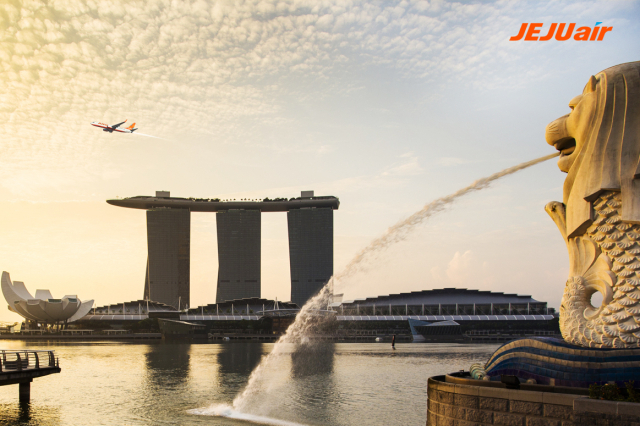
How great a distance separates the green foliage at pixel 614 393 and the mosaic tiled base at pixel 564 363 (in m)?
1.13

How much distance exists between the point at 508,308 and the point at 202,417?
143 meters

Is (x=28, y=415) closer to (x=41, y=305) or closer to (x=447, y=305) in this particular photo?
(x=41, y=305)

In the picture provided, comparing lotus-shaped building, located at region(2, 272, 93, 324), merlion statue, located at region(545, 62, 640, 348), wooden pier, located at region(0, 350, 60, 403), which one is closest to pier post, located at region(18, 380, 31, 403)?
wooden pier, located at region(0, 350, 60, 403)

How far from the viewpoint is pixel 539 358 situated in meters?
15.9

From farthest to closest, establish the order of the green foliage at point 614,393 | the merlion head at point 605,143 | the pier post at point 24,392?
the pier post at point 24,392, the merlion head at point 605,143, the green foliage at point 614,393

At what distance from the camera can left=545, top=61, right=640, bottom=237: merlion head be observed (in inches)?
630

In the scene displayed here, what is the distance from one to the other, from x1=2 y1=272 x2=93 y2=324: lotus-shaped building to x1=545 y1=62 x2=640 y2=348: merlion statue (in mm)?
150767

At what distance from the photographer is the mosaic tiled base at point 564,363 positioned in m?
14.6

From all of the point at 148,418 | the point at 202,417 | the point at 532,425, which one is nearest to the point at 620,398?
the point at 532,425

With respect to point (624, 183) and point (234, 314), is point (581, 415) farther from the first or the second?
point (234, 314)

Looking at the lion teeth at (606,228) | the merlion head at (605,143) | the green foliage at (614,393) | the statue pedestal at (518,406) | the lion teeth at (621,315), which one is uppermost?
the merlion head at (605,143)

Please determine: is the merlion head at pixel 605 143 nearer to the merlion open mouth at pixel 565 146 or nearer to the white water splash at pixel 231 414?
the merlion open mouth at pixel 565 146

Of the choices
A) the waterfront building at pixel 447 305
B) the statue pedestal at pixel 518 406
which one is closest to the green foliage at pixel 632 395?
the statue pedestal at pixel 518 406

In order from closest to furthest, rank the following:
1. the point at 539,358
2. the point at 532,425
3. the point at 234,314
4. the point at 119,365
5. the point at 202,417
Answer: the point at 532,425
the point at 539,358
the point at 202,417
the point at 119,365
the point at 234,314
